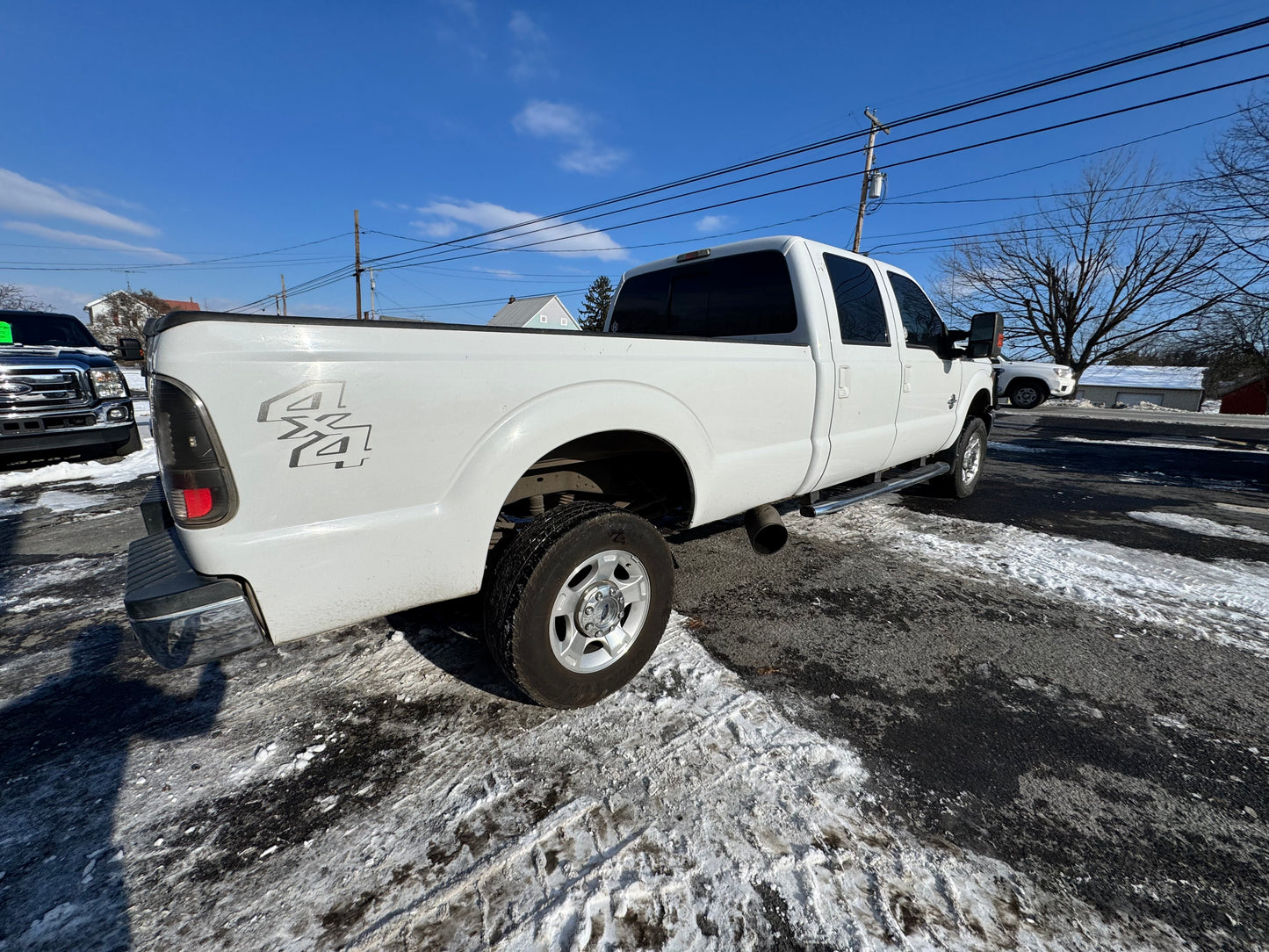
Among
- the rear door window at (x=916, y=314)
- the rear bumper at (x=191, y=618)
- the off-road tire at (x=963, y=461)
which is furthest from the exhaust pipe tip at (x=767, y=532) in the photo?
the off-road tire at (x=963, y=461)

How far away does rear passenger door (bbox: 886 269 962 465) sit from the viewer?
421cm

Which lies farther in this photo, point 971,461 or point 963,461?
point 971,461

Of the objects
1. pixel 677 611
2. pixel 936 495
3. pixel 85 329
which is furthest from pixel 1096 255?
pixel 85 329

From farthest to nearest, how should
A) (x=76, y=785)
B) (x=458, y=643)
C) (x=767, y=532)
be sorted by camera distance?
Answer: (x=767, y=532)
(x=458, y=643)
(x=76, y=785)

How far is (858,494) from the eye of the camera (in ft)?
12.6

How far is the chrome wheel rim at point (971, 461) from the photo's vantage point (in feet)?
18.8

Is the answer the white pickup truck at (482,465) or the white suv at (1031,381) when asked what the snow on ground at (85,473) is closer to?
the white pickup truck at (482,465)

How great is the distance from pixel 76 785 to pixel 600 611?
1897 millimetres

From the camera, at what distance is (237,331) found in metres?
1.55

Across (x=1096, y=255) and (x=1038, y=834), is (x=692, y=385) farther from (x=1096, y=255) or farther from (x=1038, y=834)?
(x=1096, y=255)

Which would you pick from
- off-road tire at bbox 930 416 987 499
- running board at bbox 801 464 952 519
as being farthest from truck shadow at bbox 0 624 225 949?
off-road tire at bbox 930 416 987 499

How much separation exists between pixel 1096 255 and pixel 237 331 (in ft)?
140

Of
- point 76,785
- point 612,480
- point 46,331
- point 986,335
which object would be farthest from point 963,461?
point 46,331

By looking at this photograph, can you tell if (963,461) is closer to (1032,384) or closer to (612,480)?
(612,480)
